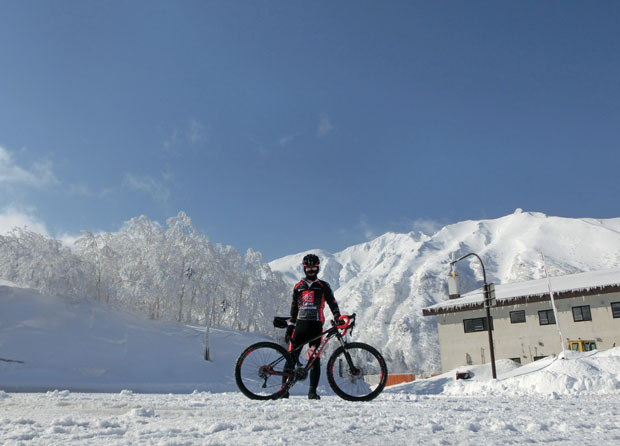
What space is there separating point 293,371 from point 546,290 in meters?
32.4

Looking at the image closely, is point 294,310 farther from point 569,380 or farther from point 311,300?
point 569,380

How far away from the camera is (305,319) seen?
704 cm

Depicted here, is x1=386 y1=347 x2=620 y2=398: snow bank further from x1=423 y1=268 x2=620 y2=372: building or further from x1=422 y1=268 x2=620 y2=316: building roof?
x1=423 y1=268 x2=620 y2=372: building

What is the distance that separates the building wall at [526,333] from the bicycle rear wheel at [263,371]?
3273cm

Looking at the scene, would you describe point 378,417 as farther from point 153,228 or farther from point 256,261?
point 256,261

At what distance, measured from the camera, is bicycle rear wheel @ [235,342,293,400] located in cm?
687

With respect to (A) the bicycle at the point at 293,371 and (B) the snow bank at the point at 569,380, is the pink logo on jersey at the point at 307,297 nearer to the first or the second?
(A) the bicycle at the point at 293,371

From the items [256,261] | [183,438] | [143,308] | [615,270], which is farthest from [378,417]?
[256,261]

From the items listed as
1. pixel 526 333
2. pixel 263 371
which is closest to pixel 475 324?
pixel 526 333

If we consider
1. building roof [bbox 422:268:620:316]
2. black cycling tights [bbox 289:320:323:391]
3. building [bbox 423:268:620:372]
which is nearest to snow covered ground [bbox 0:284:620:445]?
black cycling tights [bbox 289:320:323:391]

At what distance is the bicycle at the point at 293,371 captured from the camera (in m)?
6.84

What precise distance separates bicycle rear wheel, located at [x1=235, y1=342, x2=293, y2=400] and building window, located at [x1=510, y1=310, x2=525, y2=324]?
1305 inches

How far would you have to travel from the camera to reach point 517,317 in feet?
117

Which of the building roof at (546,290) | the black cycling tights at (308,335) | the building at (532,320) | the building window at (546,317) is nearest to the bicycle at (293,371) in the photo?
the black cycling tights at (308,335)
